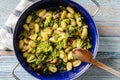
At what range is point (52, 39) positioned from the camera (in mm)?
1009

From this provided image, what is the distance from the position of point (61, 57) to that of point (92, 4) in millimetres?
205

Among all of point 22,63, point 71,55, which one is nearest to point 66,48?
point 71,55

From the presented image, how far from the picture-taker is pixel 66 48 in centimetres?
101

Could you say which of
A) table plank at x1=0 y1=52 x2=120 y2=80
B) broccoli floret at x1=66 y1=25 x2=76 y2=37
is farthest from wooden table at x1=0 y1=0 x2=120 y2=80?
broccoli floret at x1=66 y1=25 x2=76 y2=37

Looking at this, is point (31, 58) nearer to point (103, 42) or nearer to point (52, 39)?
point (52, 39)

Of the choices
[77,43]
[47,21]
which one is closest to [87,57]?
[77,43]

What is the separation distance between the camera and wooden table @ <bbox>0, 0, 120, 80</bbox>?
107cm

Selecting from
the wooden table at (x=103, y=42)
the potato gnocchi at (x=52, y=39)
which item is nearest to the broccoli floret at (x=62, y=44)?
the potato gnocchi at (x=52, y=39)

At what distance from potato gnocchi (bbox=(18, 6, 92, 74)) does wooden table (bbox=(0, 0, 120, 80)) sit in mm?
60

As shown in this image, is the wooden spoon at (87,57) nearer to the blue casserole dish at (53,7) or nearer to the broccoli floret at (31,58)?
the blue casserole dish at (53,7)

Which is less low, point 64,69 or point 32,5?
point 32,5

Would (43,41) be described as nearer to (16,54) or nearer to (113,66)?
(16,54)

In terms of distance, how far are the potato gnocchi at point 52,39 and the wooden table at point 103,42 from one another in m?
0.06

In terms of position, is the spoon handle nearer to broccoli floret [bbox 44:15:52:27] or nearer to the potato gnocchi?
the potato gnocchi
